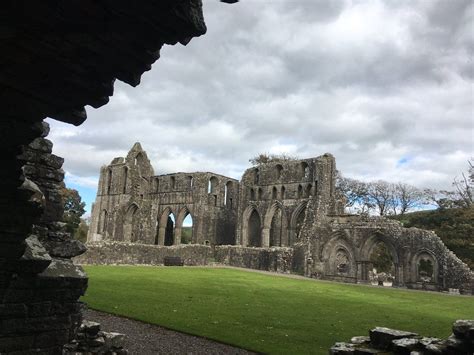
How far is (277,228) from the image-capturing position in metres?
40.1

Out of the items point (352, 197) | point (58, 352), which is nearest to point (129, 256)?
point (58, 352)

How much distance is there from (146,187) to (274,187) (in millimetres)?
15444

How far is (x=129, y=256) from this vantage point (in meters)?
28.0

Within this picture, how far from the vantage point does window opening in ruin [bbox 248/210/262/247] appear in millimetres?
41875

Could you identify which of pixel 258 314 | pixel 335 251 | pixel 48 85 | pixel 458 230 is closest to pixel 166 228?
pixel 335 251

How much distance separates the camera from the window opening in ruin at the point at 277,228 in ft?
129

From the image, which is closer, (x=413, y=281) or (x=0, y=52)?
(x=0, y=52)

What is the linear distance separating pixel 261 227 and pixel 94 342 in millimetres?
33664

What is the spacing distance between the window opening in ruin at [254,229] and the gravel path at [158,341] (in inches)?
Result: 1282

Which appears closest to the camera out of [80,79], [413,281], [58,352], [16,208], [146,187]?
[80,79]

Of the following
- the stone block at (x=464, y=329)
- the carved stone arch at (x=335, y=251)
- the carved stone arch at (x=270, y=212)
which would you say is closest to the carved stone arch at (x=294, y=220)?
the carved stone arch at (x=270, y=212)

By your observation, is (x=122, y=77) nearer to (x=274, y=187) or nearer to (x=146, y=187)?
(x=274, y=187)

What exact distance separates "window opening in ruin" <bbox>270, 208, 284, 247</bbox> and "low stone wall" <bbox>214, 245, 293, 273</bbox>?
21.6ft

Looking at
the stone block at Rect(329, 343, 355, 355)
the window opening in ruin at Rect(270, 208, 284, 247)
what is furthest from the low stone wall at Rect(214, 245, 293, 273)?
the stone block at Rect(329, 343, 355, 355)
